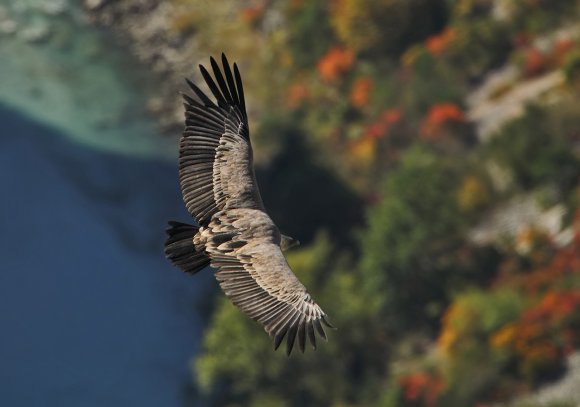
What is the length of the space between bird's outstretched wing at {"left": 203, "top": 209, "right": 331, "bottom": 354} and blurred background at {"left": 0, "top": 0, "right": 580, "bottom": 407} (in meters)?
Answer: 32.6

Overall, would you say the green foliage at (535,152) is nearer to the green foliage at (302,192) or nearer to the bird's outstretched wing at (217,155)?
the green foliage at (302,192)

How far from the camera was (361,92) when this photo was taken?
260ft

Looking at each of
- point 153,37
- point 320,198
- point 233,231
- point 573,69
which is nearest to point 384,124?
point 320,198

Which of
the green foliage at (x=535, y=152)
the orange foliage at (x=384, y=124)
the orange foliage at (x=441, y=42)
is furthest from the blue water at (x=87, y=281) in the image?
the green foliage at (x=535, y=152)

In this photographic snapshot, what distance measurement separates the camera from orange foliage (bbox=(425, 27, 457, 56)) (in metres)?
80.1

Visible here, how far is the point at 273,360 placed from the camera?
6556 centimetres

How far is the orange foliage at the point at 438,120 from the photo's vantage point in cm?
7644

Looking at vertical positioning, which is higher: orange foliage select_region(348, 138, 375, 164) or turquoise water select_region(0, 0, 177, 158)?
turquoise water select_region(0, 0, 177, 158)

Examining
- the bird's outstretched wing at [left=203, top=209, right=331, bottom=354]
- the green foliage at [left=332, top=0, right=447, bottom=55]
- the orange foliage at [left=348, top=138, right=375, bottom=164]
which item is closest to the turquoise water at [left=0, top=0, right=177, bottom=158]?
the orange foliage at [left=348, top=138, right=375, bottom=164]

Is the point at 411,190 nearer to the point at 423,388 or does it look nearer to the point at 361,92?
the point at 423,388

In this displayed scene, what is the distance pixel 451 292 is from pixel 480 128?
448 inches

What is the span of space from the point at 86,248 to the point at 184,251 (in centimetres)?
4806

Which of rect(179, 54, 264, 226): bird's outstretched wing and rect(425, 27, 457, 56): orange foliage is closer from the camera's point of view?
rect(179, 54, 264, 226): bird's outstretched wing

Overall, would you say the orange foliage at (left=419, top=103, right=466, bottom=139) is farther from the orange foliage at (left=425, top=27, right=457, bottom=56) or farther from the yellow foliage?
the yellow foliage
